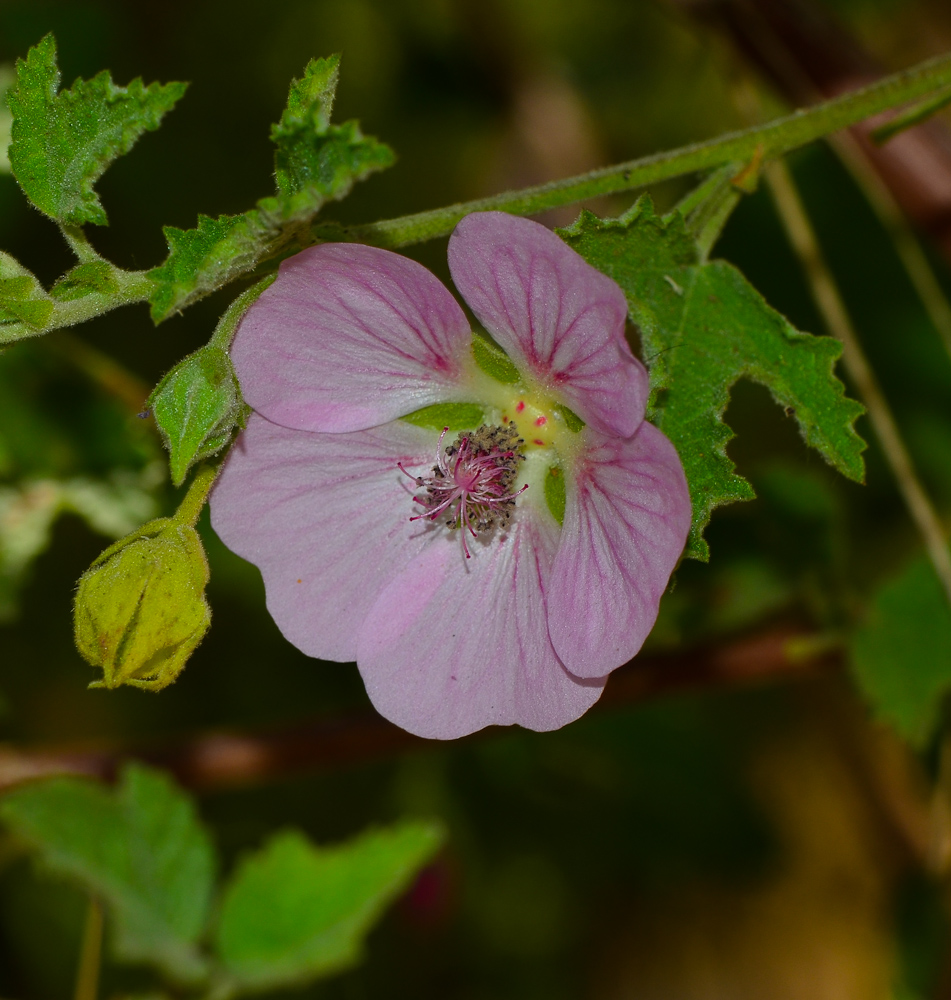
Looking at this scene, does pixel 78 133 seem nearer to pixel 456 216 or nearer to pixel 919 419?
pixel 456 216

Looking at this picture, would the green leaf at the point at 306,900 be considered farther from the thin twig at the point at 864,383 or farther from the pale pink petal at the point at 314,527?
the thin twig at the point at 864,383

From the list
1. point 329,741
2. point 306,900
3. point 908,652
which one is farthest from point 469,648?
point 908,652

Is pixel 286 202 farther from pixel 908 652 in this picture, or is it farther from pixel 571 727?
pixel 571 727

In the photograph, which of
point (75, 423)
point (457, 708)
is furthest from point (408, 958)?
point (457, 708)

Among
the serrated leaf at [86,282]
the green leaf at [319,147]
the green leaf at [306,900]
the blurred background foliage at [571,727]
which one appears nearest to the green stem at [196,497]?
the serrated leaf at [86,282]

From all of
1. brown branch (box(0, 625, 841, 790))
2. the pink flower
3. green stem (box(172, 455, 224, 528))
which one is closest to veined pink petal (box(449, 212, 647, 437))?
the pink flower
